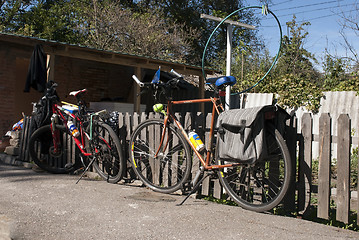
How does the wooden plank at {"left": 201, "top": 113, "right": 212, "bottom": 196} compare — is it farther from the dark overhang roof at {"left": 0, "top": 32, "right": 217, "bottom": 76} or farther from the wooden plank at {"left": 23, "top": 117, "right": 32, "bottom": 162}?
the dark overhang roof at {"left": 0, "top": 32, "right": 217, "bottom": 76}

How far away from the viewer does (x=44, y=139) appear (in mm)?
6332

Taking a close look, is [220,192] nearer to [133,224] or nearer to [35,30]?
[133,224]

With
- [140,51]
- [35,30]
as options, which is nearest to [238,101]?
[140,51]

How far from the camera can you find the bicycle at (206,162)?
145 inches

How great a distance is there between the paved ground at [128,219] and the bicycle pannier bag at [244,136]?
59 cm

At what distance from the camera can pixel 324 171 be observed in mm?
3555

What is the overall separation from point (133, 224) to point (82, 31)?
17.9 m

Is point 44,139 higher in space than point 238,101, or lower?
lower

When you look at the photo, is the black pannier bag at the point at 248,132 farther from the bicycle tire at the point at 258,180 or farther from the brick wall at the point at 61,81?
the brick wall at the point at 61,81

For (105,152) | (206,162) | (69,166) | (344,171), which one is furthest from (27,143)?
(344,171)

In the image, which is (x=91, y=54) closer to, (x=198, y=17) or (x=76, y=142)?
(x=76, y=142)

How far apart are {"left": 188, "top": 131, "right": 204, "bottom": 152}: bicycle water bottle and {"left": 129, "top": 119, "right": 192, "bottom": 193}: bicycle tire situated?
0.13 metres

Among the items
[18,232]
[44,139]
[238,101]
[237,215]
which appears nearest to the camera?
[18,232]

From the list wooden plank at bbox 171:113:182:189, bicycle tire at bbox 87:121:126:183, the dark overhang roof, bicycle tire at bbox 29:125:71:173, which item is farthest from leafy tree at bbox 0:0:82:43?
wooden plank at bbox 171:113:182:189
